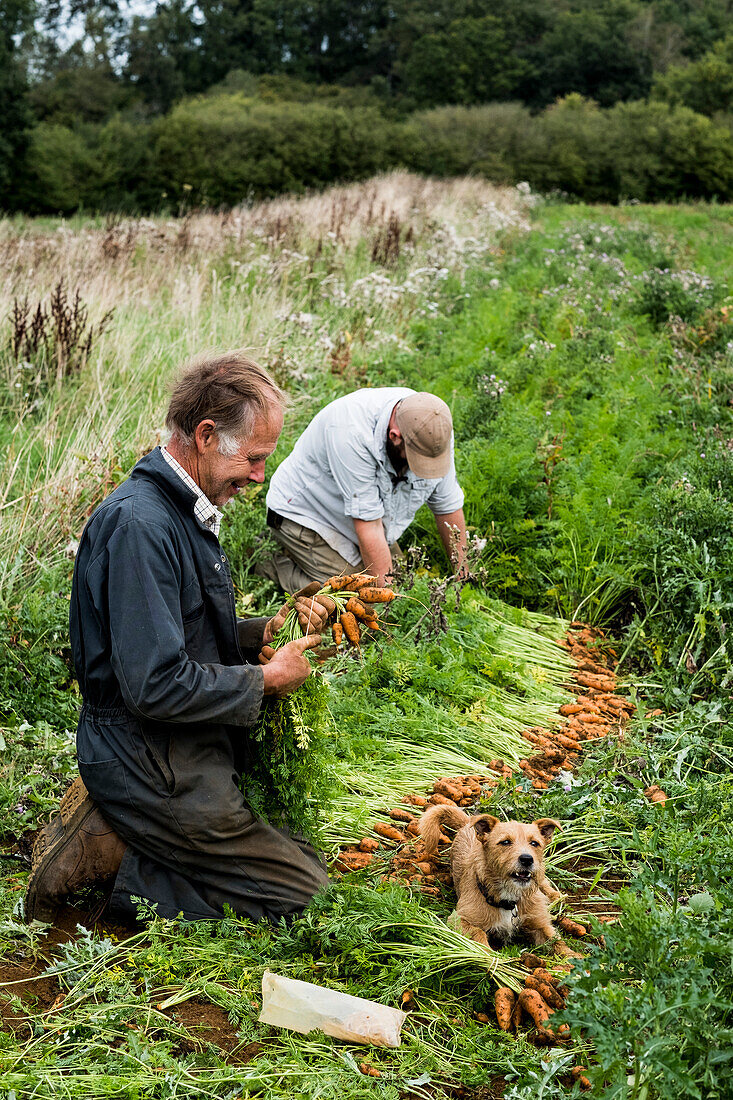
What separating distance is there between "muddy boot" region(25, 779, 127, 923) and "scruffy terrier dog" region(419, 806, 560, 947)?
1311 millimetres

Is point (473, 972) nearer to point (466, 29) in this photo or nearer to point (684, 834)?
point (684, 834)

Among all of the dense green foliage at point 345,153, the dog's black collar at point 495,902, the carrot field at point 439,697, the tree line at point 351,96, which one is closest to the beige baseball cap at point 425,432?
the carrot field at point 439,697

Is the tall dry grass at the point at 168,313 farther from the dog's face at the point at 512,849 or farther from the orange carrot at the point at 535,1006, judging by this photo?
the orange carrot at the point at 535,1006

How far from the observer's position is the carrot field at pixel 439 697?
2682mm

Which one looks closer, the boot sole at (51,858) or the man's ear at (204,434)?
the man's ear at (204,434)

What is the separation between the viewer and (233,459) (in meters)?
3.29

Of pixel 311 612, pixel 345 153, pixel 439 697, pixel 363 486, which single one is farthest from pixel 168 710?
pixel 345 153

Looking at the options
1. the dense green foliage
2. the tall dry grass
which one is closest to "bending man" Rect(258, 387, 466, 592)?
the tall dry grass

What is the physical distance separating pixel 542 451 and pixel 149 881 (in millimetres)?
4475

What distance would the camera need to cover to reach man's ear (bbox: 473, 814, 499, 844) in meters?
3.38

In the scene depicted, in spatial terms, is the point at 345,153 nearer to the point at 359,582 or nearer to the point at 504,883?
the point at 359,582

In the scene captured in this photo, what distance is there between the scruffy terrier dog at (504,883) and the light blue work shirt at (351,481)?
2.34 metres

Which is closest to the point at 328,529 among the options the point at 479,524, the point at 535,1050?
the point at 479,524

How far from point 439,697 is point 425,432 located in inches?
56.8
